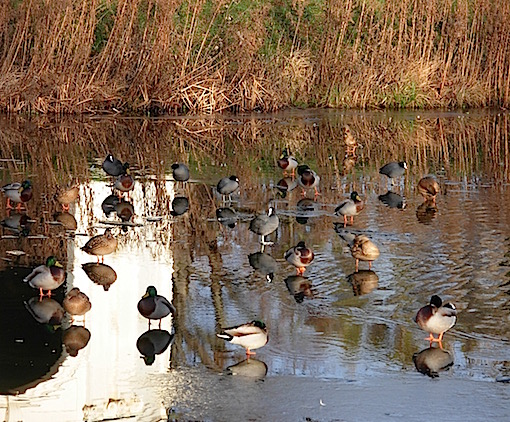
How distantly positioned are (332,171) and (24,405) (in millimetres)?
9912

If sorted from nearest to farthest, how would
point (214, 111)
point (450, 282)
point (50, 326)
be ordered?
point (50, 326) < point (450, 282) < point (214, 111)

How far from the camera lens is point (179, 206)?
39.6ft

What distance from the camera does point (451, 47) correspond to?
25.1 m

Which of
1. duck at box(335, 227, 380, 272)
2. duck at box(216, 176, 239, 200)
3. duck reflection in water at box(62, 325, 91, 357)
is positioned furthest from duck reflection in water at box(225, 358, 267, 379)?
duck at box(216, 176, 239, 200)

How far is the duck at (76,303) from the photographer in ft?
25.4

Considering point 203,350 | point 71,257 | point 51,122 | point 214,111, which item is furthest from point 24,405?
point 214,111

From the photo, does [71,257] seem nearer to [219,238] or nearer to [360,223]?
[219,238]

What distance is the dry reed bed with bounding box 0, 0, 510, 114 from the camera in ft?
73.0

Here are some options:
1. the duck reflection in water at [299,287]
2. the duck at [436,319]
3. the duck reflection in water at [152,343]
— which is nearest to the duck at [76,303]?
the duck reflection in water at [152,343]

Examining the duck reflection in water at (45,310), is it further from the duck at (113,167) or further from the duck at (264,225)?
the duck at (113,167)

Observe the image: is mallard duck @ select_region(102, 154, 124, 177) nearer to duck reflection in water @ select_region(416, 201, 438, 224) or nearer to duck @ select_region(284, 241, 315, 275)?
duck reflection in water @ select_region(416, 201, 438, 224)

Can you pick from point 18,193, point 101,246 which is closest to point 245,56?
point 18,193

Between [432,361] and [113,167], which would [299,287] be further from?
[113,167]

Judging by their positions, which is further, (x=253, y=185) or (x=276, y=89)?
(x=276, y=89)
